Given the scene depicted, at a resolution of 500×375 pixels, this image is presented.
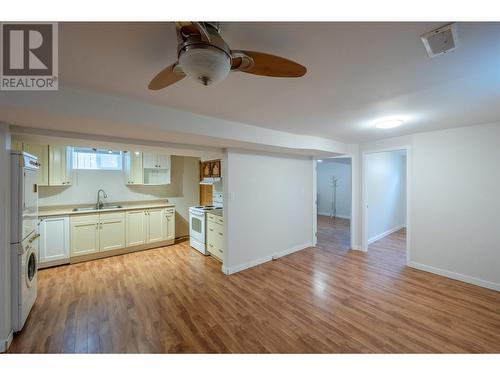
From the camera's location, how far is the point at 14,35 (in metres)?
1.09

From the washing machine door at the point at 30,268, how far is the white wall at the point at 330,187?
309 inches

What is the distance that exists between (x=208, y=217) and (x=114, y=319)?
81.3 inches

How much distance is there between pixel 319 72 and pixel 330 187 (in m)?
7.52

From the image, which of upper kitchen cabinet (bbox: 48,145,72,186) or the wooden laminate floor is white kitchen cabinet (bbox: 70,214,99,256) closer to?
the wooden laminate floor

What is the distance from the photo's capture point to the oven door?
4.07 metres

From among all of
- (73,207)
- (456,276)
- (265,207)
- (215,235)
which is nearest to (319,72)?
(265,207)

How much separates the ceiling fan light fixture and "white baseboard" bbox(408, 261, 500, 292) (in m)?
4.14

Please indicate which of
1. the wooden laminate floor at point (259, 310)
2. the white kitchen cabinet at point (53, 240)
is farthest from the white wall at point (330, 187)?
the white kitchen cabinet at point (53, 240)

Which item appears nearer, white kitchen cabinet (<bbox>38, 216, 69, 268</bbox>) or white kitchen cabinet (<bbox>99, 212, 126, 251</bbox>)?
white kitchen cabinet (<bbox>38, 216, 69, 268</bbox>)

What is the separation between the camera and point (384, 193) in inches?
207

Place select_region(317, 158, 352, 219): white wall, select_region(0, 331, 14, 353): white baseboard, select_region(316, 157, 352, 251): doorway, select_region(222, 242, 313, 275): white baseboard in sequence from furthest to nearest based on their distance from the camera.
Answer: select_region(317, 158, 352, 219): white wall, select_region(316, 157, 352, 251): doorway, select_region(222, 242, 313, 275): white baseboard, select_region(0, 331, 14, 353): white baseboard

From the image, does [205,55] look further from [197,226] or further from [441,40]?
[197,226]

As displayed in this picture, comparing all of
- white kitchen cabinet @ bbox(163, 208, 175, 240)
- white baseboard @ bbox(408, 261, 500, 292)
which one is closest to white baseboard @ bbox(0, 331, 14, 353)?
white kitchen cabinet @ bbox(163, 208, 175, 240)

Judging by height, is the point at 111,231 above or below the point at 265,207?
below
